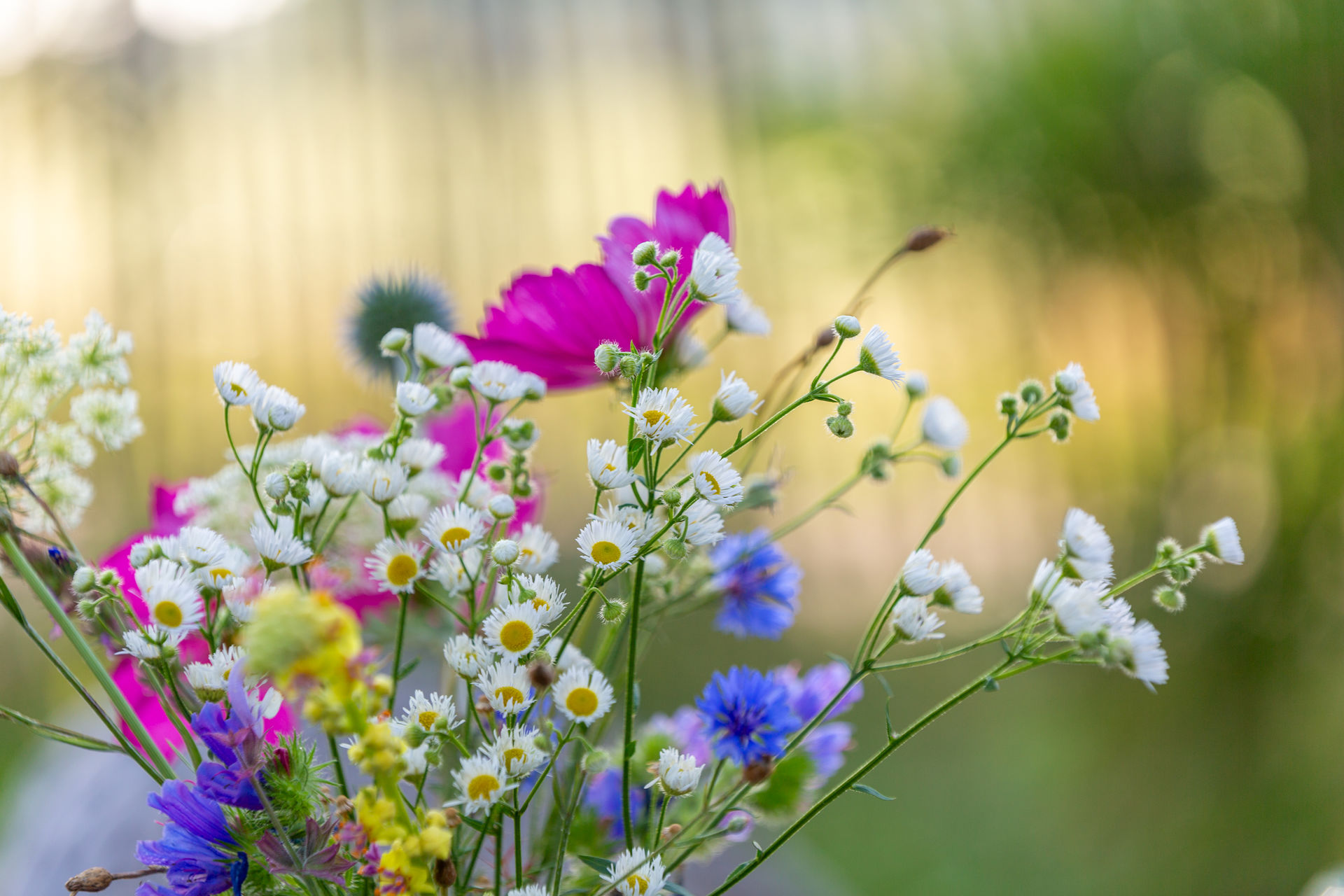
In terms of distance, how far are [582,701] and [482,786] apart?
0.03m

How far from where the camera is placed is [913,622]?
248 millimetres

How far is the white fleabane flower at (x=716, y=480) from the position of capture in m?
0.23

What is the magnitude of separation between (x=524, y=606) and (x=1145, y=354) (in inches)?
66.7

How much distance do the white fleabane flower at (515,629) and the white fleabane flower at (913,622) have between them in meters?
0.10

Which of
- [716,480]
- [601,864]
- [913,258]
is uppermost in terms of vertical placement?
[913,258]

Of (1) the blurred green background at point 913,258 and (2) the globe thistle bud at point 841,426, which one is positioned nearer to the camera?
(2) the globe thistle bud at point 841,426

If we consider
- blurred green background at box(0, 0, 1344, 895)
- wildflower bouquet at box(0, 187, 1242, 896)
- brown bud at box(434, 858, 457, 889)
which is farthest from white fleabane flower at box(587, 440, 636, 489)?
blurred green background at box(0, 0, 1344, 895)

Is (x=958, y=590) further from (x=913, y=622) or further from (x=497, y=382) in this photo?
(x=497, y=382)

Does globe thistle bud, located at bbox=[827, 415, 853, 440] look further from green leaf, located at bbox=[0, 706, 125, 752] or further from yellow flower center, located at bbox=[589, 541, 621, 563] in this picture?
green leaf, located at bbox=[0, 706, 125, 752]

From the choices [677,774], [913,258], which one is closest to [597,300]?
[677,774]

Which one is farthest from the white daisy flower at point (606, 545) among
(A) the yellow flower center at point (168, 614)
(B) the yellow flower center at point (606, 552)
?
(A) the yellow flower center at point (168, 614)

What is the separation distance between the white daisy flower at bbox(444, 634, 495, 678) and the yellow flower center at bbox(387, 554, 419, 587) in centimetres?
2

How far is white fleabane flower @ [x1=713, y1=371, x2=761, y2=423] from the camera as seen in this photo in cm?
25

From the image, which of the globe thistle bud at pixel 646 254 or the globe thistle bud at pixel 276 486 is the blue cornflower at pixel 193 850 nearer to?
the globe thistle bud at pixel 276 486
